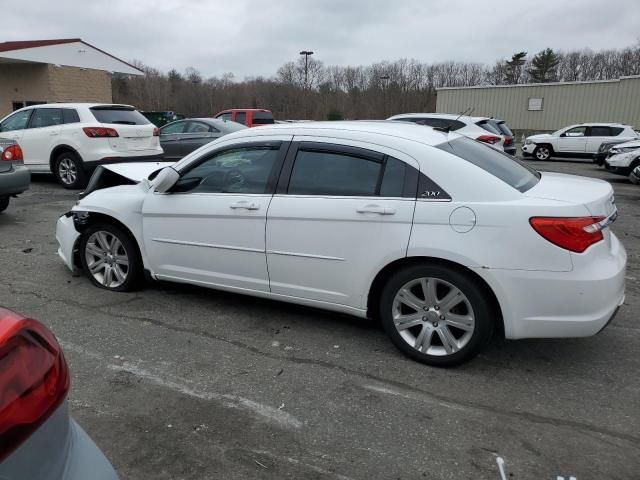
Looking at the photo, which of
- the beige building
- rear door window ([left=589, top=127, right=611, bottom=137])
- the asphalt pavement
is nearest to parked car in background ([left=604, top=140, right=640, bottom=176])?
rear door window ([left=589, top=127, right=611, bottom=137])

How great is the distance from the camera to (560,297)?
3.09 m

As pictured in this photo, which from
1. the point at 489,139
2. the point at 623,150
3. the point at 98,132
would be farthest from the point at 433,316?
the point at 623,150

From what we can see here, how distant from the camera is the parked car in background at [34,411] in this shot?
48.4 inches

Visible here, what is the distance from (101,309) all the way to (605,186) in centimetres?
411

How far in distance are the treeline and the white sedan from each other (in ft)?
138

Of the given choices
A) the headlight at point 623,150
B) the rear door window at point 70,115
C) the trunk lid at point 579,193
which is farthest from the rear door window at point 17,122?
the headlight at point 623,150

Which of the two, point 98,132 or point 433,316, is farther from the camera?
point 98,132

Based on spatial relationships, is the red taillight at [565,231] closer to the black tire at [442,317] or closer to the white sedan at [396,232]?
the white sedan at [396,232]

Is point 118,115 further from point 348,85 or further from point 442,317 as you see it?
point 348,85

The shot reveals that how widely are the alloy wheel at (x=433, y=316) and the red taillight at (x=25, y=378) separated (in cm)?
239

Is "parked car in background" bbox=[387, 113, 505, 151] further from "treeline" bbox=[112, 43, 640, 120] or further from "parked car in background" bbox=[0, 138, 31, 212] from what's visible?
"treeline" bbox=[112, 43, 640, 120]

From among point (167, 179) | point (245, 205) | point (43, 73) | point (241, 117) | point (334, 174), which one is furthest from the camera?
point (43, 73)

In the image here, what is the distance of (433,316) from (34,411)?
2.57 m

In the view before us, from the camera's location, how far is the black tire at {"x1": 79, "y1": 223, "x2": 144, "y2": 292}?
4699 millimetres
